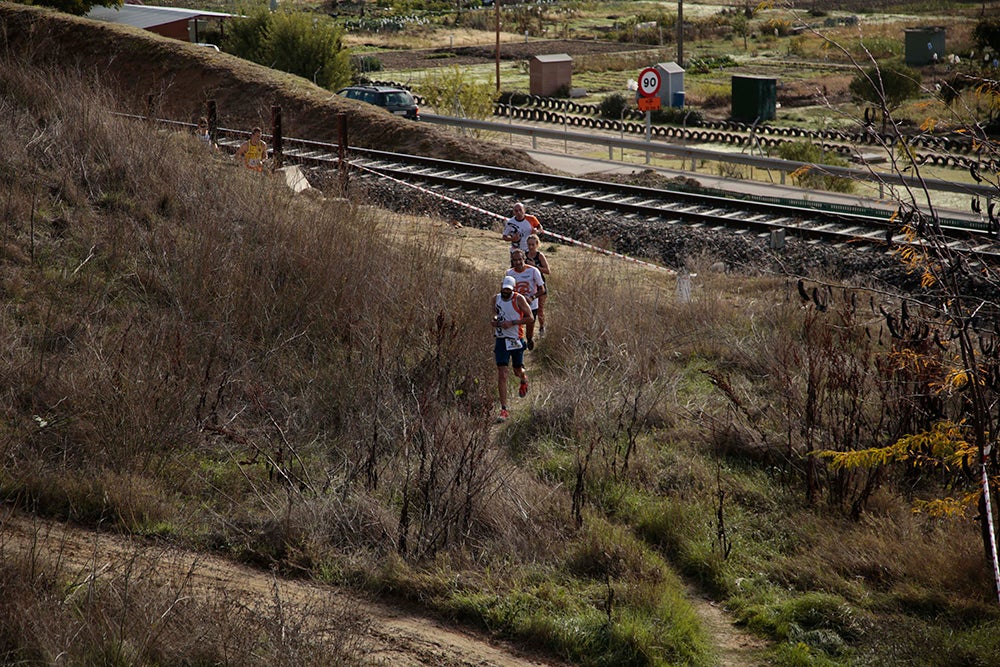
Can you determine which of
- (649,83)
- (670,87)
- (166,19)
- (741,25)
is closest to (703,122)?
(670,87)

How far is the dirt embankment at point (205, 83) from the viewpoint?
25016mm

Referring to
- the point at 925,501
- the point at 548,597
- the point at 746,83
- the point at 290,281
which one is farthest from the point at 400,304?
the point at 746,83

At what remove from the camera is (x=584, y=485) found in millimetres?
9320

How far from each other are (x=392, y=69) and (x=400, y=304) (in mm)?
44890

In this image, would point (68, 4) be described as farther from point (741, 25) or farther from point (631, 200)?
point (741, 25)

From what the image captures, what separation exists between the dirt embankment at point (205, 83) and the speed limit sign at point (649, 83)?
8.59 metres

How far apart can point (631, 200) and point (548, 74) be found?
2778 cm

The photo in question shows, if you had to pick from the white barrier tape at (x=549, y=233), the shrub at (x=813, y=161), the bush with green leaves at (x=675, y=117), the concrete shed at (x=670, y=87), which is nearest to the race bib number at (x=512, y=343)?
the white barrier tape at (x=549, y=233)

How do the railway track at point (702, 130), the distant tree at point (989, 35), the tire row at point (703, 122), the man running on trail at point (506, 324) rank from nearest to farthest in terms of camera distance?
1. the man running on trail at point (506, 324)
2. the railway track at point (702, 130)
3. the tire row at point (703, 122)
4. the distant tree at point (989, 35)

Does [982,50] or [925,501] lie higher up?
[982,50]

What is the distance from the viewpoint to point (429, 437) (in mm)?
8961

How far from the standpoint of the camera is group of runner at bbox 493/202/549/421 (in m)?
11.0

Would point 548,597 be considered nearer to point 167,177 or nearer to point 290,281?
point 290,281

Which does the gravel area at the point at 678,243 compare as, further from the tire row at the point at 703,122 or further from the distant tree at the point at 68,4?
the distant tree at the point at 68,4
